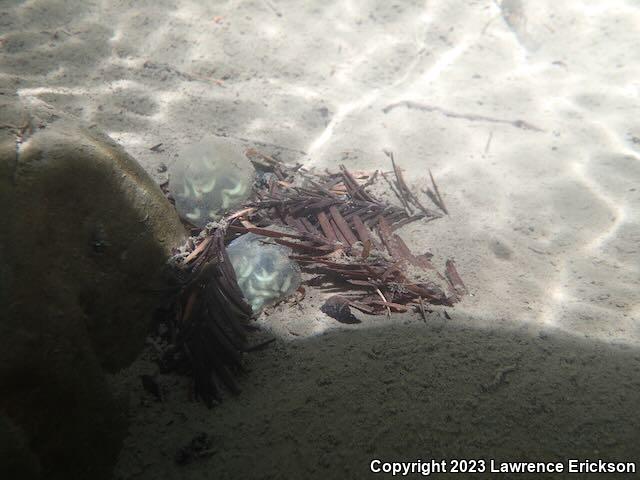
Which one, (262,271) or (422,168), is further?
(422,168)

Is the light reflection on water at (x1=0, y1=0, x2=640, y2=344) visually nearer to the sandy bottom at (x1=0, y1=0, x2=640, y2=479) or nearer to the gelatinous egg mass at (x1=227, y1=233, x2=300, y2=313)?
the sandy bottom at (x1=0, y1=0, x2=640, y2=479)

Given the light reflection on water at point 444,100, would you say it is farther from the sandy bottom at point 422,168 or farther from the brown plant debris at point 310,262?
the brown plant debris at point 310,262

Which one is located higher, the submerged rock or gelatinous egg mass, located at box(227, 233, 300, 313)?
the submerged rock

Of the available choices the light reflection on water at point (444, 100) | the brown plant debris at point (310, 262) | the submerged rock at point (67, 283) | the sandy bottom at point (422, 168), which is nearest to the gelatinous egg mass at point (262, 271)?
the brown plant debris at point (310, 262)

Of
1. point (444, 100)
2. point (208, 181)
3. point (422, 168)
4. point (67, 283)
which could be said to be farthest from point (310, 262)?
point (444, 100)

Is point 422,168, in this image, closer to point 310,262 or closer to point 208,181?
point 310,262

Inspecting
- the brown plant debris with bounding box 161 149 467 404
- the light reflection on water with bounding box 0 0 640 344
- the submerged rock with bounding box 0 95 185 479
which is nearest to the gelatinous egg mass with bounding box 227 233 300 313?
the brown plant debris with bounding box 161 149 467 404

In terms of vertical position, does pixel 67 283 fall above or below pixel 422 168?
above
